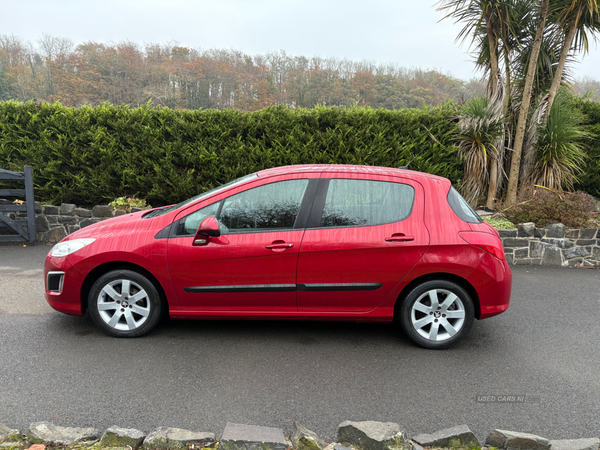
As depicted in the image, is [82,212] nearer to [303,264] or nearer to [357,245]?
[303,264]

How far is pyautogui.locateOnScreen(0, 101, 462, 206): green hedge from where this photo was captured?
8.84 meters

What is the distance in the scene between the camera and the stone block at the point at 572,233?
7.27m

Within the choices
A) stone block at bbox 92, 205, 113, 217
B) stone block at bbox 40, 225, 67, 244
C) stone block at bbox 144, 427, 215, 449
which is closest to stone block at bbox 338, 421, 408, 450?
stone block at bbox 144, 427, 215, 449

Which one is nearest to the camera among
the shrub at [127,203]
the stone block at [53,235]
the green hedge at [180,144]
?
the stone block at [53,235]

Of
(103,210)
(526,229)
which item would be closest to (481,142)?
(526,229)

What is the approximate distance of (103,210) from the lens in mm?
8359

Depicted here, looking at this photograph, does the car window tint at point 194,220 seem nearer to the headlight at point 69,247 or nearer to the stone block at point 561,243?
the headlight at point 69,247

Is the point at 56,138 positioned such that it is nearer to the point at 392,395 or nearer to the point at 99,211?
the point at 99,211

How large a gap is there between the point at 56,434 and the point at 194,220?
1.95 m

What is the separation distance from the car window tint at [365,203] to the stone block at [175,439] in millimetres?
2013

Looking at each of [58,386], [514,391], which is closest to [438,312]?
[514,391]

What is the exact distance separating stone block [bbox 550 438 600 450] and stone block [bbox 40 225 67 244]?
8616 millimetres

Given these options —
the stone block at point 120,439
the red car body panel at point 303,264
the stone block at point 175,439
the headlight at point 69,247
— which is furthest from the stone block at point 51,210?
the stone block at point 175,439

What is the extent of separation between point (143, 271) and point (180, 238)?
0.49m
